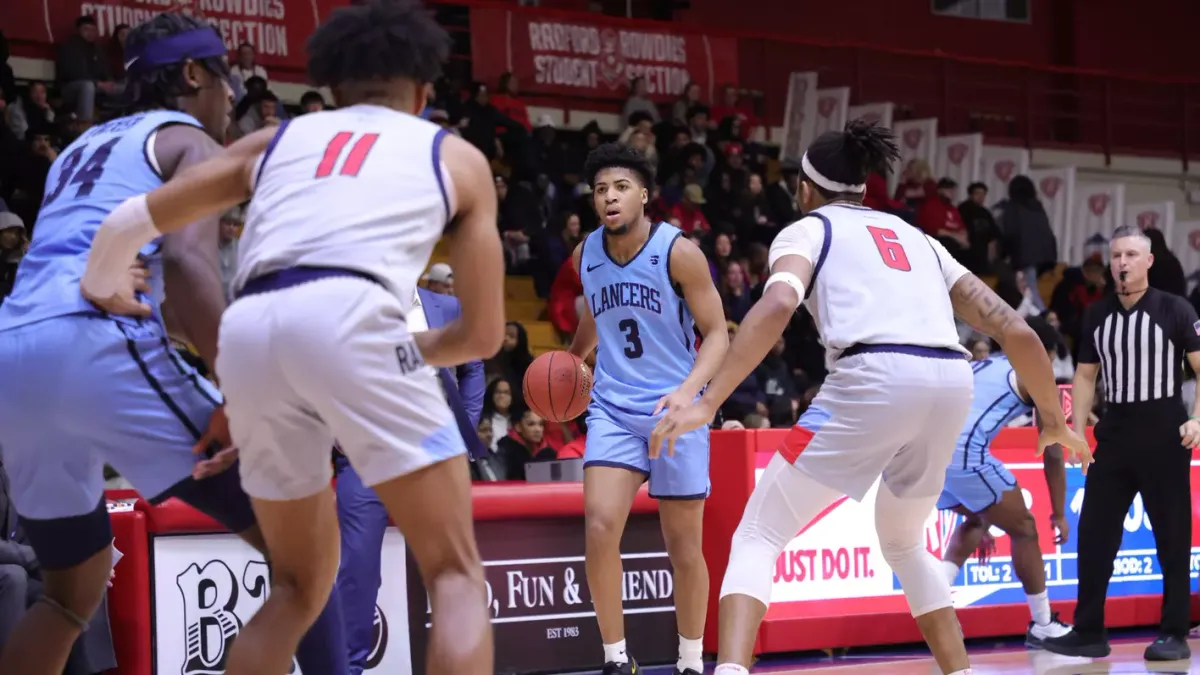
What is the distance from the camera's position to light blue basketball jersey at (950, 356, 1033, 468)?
28.6 feet

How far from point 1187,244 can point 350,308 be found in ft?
67.4

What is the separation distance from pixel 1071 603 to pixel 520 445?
3.85 meters

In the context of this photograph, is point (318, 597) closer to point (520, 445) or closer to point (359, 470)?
point (359, 470)

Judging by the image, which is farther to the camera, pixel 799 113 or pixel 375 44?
pixel 799 113

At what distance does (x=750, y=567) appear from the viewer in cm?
514

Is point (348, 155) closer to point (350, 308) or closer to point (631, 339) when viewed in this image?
point (350, 308)

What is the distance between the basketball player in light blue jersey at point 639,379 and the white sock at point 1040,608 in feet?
9.20

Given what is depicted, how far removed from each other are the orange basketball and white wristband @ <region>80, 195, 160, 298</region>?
3.15 metres

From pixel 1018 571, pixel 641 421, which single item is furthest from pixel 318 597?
pixel 1018 571

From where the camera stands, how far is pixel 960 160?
835 inches

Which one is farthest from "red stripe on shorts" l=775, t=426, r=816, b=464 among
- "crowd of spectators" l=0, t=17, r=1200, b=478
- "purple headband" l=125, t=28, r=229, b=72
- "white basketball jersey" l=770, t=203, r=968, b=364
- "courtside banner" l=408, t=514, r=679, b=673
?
"crowd of spectators" l=0, t=17, r=1200, b=478

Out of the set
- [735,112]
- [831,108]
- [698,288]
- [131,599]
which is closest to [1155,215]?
[831,108]

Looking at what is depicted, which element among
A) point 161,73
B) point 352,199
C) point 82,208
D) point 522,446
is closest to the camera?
point 352,199

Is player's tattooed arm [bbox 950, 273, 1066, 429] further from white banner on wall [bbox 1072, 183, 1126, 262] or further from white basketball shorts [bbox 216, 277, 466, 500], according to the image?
white banner on wall [bbox 1072, 183, 1126, 262]
